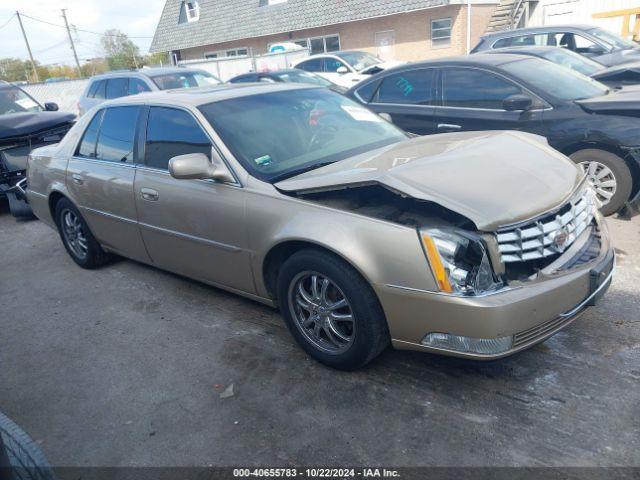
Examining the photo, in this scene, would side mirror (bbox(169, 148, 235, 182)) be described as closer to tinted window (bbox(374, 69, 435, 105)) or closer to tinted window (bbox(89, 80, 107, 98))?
tinted window (bbox(374, 69, 435, 105))

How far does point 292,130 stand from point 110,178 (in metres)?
1.66

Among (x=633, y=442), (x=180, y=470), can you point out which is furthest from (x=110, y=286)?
(x=633, y=442)

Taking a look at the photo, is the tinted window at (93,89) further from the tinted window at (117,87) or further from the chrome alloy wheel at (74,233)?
the chrome alloy wheel at (74,233)

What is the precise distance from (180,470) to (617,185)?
4524 millimetres

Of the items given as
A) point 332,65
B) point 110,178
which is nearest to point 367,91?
point 110,178

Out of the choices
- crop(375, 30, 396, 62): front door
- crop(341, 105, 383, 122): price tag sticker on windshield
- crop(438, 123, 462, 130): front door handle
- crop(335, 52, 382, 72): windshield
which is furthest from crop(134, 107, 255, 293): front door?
crop(375, 30, 396, 62): front door

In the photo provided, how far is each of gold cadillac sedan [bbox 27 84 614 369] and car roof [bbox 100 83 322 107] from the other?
0.02 metres

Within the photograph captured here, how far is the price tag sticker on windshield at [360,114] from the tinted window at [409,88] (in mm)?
1937

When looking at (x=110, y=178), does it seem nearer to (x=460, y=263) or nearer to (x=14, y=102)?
(x=460, y=263)

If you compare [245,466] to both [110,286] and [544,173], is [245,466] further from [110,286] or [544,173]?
[110,286]

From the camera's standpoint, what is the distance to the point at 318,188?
3.04 metres

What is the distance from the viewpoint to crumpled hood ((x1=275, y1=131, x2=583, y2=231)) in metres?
2.71

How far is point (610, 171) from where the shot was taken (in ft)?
16.5

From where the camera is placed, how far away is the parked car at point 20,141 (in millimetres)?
7391
